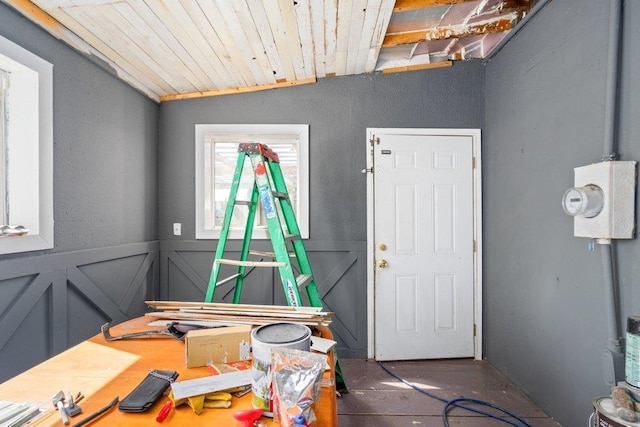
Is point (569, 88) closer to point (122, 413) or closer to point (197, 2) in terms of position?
point (197, 2)

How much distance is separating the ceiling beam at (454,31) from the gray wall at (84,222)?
2199 millimetres

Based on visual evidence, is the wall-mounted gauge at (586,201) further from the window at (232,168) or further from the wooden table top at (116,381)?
the window at (232,168)

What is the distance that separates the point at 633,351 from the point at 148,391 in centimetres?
168

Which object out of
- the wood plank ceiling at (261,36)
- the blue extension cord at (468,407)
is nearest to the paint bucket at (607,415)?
the blue extension cord at (468,407)

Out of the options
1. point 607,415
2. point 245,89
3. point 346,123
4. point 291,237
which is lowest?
point 607,415

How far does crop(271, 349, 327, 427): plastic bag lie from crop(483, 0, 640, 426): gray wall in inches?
65.8

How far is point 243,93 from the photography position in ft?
9.39

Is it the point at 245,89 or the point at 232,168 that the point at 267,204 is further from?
the point at 245,89

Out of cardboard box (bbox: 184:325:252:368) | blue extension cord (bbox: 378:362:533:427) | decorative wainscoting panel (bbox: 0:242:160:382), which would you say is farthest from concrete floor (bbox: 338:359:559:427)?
decorative wainscoting panel (bbox: 0:242:160:382)

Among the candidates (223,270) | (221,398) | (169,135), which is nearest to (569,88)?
(221,398)

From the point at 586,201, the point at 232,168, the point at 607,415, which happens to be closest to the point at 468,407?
the point at 607,415

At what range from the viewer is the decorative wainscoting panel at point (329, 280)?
9.26 feet

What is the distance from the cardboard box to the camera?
103 cm

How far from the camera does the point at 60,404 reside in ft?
2.65
